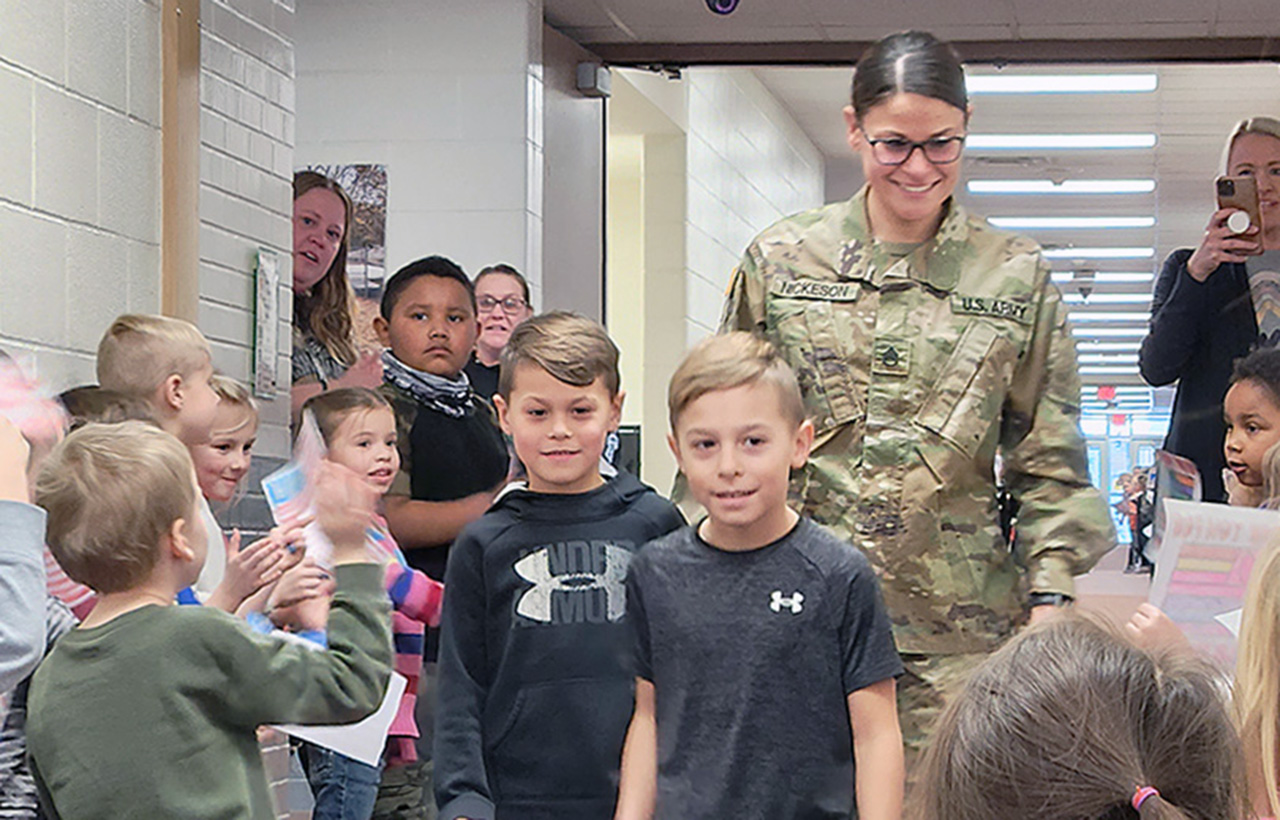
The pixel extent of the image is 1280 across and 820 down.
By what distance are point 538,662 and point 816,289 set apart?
Result: 71cm

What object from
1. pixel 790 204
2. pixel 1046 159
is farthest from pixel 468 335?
pixel 1046 159

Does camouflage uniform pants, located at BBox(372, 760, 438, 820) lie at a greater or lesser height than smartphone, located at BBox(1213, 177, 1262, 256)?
lesser

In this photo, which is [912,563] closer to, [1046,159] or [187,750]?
[187,750]

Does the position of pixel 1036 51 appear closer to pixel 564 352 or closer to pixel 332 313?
pixel 332 313

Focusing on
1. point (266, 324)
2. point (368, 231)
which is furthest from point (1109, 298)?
point (266, 324)

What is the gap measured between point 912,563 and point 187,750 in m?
1.10

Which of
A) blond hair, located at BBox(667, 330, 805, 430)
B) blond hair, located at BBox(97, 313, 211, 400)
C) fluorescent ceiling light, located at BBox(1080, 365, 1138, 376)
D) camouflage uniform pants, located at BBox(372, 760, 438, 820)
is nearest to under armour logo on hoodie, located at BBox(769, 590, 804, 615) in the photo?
blond hair, located at BBox(667, 330, 805, 430)

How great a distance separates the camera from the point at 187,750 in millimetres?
2182

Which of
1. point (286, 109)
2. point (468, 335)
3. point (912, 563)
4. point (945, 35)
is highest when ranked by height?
point (945, 35)

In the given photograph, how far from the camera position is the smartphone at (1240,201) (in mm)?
4207

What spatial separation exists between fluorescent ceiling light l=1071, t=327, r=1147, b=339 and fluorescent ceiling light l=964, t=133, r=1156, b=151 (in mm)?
11768

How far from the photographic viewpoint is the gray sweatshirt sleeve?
1967 millimetres

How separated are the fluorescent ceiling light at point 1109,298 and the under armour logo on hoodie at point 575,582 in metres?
19.5

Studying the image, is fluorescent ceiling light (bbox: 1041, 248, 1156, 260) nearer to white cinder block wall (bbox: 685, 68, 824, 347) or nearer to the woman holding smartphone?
white cinder block wall (bbox: 685, 68, 824, 347)
